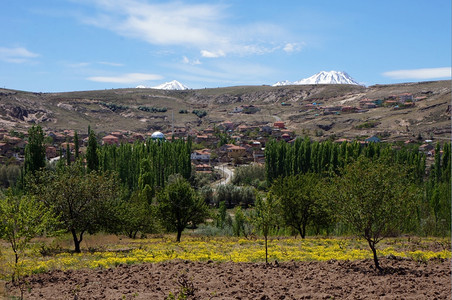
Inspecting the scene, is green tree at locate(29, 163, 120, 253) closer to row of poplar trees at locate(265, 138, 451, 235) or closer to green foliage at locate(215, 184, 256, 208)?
row of poplar trees at locate(265, 138, 451, 235)

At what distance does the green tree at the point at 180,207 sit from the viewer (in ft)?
115

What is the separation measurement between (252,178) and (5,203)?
268 ft

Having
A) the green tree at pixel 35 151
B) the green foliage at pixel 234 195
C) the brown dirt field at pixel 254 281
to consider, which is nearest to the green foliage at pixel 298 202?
the brown dirt field at pixel 254 281

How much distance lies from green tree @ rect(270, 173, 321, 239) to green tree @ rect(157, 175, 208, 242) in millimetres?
7407

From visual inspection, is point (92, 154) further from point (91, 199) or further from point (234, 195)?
point (91, 199)

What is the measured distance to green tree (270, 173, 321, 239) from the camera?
3634 cm

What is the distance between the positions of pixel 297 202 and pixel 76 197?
19684 millimetres

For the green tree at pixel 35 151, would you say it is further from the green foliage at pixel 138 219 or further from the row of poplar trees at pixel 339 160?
the row of poplar trees at pixel 339 160

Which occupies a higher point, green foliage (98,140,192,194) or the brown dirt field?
the brown dirt field

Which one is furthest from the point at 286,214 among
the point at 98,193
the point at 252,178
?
the point at 252,178

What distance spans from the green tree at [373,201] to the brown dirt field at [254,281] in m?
1.77

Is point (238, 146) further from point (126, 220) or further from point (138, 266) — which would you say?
point (138, 266)

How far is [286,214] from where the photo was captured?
3738 centimetres

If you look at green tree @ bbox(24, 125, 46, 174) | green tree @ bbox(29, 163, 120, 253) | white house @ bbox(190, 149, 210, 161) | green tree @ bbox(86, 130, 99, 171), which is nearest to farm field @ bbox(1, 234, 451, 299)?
green tree @ bbox(29, 163, 120, 253)
